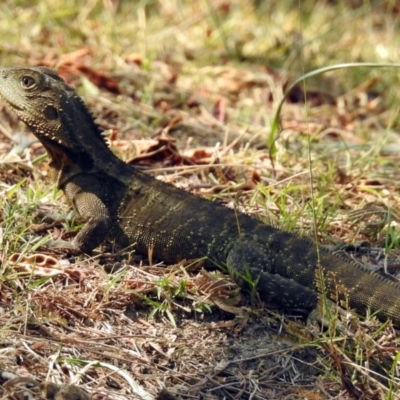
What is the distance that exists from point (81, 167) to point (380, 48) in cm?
555

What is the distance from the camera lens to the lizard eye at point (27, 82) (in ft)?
17.9

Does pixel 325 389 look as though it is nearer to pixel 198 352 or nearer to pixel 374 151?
pixel 198 352

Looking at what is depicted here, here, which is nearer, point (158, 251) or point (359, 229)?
point (158, 251)

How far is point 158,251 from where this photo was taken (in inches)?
204

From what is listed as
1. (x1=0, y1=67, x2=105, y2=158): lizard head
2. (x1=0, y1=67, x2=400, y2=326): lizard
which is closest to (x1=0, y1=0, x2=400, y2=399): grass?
(x1=0, y1=67, x2=400, y2=326): lizard

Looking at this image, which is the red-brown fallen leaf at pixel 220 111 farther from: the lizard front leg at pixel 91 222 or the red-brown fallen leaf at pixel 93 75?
the lizard front leg at pixel 91 222

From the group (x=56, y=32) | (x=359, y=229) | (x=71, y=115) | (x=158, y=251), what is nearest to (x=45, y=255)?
(x=158, y=251)

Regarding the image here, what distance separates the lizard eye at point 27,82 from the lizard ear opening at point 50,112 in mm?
179

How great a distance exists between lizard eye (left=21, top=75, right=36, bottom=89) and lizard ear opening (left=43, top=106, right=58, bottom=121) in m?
0.18

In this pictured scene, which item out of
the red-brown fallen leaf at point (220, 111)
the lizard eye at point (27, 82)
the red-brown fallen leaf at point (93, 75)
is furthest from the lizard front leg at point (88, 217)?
the red-brown fallen leaf at point (220, 111)

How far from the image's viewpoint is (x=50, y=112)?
215 inches

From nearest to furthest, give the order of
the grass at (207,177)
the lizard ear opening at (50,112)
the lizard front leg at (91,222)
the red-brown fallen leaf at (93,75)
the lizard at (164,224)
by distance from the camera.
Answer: the grass at (207,177)
the lizard at (164,224)
the lizard front leg at (91,222)
the lizard ear opening at (50,112)
the red-brown fallen leaf at (93,75)

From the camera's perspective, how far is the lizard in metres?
4.84

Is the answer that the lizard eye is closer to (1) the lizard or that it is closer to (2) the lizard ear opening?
(1) the lizard
